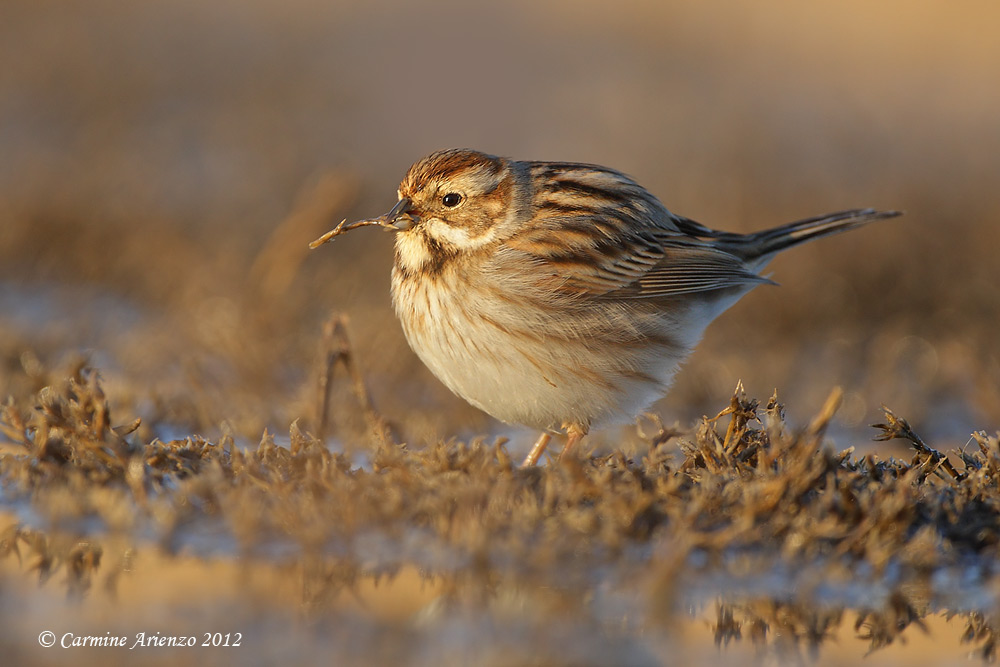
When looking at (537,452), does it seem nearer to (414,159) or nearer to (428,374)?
(428,374)

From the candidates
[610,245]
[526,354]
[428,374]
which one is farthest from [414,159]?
[526,354]

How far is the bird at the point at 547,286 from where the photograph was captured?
16.0ft

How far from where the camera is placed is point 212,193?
400 inches

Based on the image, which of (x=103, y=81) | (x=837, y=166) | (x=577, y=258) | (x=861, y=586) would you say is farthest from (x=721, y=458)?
(x=103, y=81)

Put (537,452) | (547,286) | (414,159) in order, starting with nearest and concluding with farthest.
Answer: (547,286) → (537,452) → (414,159)

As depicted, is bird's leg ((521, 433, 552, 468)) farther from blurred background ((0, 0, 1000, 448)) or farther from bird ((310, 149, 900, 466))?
blurred background ((0, 0, 1000, 448))

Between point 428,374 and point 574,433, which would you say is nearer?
point 574,433

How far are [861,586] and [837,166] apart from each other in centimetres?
842

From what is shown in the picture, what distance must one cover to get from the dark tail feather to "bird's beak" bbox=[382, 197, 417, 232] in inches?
65.3

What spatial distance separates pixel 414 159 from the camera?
1227 centimetres

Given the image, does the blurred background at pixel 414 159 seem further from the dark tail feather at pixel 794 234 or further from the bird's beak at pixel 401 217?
the dark tail feather at pixel 794 234

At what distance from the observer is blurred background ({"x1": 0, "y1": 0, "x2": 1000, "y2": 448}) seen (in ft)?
22.6

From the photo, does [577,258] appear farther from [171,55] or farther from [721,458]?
[171,55]

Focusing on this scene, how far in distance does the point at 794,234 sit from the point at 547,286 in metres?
1.71
